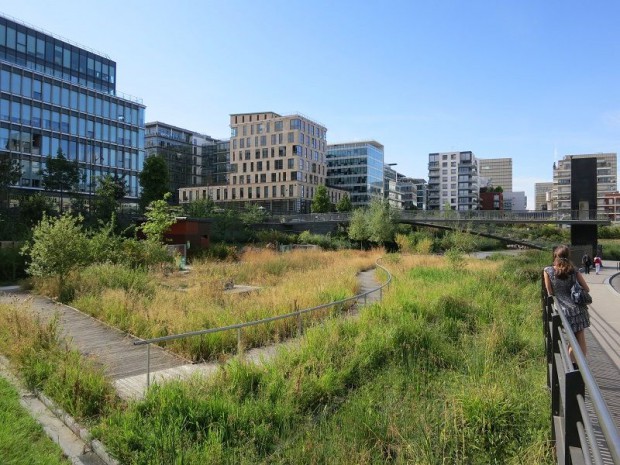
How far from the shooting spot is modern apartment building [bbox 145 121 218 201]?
111m

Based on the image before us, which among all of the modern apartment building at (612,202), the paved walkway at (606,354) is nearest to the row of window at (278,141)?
the modern apartment building at (612,202)

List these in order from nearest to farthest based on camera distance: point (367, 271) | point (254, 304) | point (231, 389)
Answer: point (231, 389)
point (254, 304)
point (367, 271)

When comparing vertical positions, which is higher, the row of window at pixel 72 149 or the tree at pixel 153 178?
the row of window at pixel 72 149

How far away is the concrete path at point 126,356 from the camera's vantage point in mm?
6590

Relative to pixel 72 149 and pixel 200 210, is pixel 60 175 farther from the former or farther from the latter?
pixel 200 210

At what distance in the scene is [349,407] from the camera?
18.3ft

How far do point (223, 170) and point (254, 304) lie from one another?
4332 inches

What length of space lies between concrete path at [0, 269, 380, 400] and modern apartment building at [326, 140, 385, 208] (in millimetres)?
116274

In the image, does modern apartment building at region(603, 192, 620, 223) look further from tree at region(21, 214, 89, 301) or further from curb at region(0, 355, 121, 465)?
curb at region(0, 355, 121, 465)

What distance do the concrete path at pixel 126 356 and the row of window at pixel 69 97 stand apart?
56668 mm

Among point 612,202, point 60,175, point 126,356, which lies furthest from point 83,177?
point 612,202

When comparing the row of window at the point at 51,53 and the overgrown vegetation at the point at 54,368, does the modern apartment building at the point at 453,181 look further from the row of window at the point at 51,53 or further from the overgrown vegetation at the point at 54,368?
the overgrown vegetation at the point at 54,368

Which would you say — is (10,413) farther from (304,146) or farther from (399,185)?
(399,185)

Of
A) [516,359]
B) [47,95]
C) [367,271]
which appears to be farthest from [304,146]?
[516,359]
